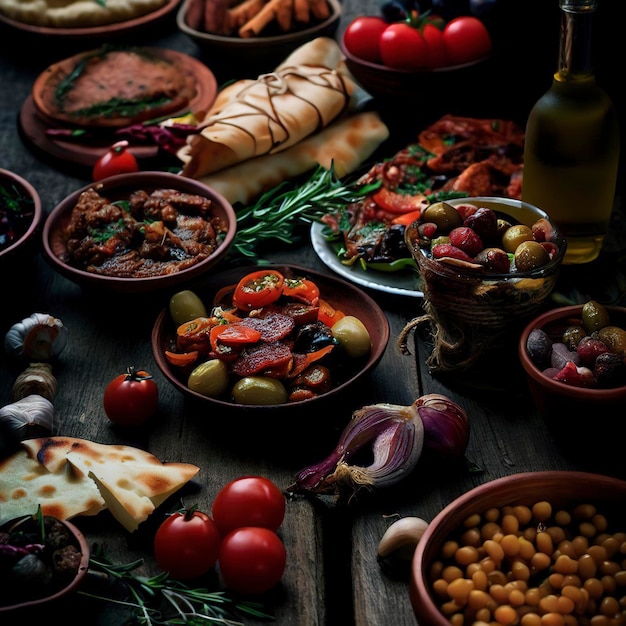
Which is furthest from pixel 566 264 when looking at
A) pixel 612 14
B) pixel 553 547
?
pixel 553 547

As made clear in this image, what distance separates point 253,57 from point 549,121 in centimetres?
174

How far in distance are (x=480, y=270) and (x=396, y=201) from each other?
0.87 metres

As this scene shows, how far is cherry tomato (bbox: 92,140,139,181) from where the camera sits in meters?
3.10

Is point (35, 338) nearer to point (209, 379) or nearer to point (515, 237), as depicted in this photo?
point (209, 379)

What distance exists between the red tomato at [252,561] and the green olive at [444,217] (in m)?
0.87

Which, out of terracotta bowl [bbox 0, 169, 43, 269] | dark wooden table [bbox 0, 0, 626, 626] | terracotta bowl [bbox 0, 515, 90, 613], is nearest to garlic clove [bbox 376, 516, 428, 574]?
dark wooden table [bbox 0, 0, 626, 626]

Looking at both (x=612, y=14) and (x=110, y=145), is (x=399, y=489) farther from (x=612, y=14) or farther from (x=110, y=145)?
(x=110, y=145)

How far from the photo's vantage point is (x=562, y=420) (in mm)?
1996

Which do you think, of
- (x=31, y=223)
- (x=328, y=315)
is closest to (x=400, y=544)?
(x=328, y=315)

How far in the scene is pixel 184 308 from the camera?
238cm

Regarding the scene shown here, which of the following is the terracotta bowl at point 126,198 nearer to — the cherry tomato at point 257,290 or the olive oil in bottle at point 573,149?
the cherry tomato at point 257,290

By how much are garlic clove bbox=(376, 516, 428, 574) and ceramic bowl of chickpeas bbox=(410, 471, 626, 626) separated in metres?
0.11

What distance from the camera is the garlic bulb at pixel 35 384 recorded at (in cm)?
229

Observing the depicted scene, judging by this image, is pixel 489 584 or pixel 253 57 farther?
pixel 253 57
